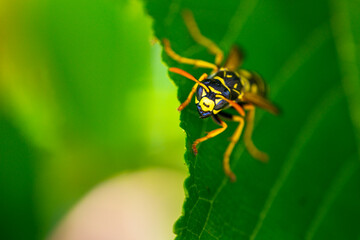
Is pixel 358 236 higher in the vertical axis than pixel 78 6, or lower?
lower

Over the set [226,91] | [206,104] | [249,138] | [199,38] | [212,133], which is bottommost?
[212,133]

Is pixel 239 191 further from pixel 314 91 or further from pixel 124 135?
pixel 124 135

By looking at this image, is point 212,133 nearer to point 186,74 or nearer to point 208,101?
point 208,101

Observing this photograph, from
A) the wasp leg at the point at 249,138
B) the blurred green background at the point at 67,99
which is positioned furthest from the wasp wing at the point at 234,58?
the blurred green background at the point at 67,99

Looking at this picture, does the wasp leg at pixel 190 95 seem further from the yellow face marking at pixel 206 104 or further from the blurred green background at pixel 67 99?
the blurred green background at pixel 67 99

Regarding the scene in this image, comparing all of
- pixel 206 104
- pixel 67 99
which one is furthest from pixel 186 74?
pixel 67 99

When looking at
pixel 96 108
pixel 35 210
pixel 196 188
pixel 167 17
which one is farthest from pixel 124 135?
pixel 196 188
